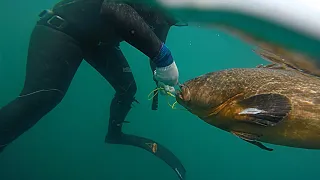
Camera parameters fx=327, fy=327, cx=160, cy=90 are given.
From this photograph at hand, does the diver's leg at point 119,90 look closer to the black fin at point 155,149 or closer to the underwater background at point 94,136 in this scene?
the black fin at point 155,149

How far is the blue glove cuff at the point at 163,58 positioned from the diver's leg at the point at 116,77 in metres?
1.40

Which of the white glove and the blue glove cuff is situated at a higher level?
the blue glove cuff

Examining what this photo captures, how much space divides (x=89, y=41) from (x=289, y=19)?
10.1ft

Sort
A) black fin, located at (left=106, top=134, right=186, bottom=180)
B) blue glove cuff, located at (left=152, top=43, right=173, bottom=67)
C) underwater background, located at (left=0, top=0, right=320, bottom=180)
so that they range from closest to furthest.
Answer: blue glove cuff, located at (left=152, top=43, right=173, bottom=67) < black fin, located at (left=106, top=134, right=186, bottom=180) < underwater background, located at (left=0, top=0, right=320, bottom=180)

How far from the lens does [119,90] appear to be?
6035mm

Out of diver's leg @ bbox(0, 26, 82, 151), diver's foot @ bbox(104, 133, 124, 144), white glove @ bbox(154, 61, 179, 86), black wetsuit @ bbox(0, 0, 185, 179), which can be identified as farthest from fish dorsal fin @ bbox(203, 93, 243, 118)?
diver's foot @ bbox(104, 133, 124, 144)

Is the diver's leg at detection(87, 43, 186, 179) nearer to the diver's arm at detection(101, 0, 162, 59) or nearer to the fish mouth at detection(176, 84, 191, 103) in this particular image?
the diver's arm at detection(101, 0, 162, 59)

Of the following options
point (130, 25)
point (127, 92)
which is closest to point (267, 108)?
point (130, 25)

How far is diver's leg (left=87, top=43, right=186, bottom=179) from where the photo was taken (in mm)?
5172

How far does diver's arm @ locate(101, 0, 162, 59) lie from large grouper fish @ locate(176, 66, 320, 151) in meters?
0.89

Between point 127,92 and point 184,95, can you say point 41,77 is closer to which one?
point 127,92

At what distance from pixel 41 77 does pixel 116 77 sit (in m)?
1.65

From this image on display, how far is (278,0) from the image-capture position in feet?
6.46

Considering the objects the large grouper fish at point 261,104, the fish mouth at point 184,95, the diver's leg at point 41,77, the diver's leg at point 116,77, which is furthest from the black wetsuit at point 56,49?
the large grouper fish at point 261,104
